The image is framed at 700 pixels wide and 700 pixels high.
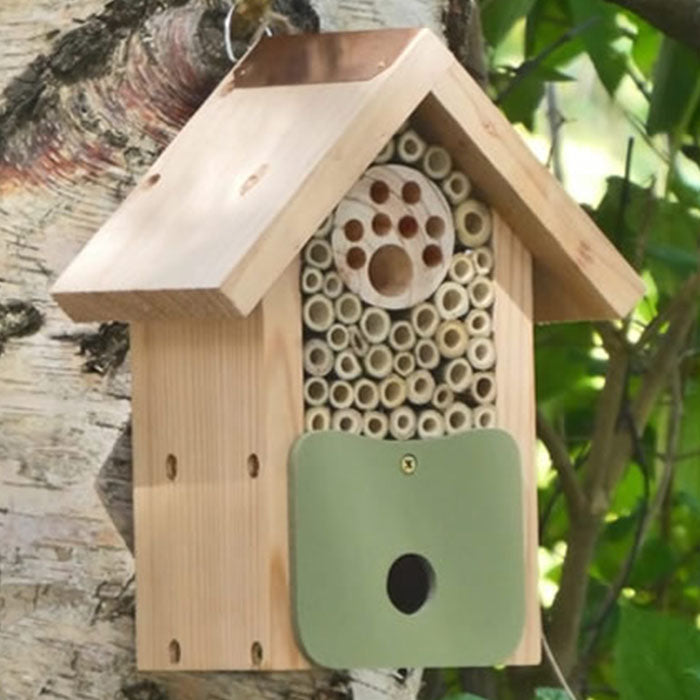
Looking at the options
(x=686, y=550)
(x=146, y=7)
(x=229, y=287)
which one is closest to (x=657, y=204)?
(x=686, y=550)

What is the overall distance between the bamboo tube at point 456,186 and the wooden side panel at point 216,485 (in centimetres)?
17

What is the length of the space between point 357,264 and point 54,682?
40 cm

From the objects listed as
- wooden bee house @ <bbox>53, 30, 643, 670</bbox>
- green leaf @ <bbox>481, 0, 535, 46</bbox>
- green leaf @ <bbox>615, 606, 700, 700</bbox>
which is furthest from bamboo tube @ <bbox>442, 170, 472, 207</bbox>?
green leaf @ <bbox>481, 0, 535, 46</bbox>

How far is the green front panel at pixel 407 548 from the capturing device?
5.55ft

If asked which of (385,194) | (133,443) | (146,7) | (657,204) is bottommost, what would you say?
(133,443)

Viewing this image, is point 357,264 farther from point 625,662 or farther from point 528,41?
point 528,41

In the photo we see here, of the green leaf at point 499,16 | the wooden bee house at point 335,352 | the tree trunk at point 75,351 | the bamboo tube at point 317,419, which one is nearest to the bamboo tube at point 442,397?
the wooden bee house at point 335,352

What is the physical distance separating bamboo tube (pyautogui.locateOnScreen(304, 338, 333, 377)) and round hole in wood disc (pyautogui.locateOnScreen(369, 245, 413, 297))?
8 centimetres

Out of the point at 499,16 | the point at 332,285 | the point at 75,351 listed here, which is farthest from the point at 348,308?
the point at 499,16

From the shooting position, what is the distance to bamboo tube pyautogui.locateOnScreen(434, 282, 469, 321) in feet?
5.88

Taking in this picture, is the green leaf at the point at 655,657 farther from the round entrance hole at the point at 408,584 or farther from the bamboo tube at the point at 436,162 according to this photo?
the bamboo tube at the point at 436,162

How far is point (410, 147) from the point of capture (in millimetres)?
1779

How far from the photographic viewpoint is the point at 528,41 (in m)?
2.97

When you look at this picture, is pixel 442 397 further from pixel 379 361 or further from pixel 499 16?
pixel 499 16
